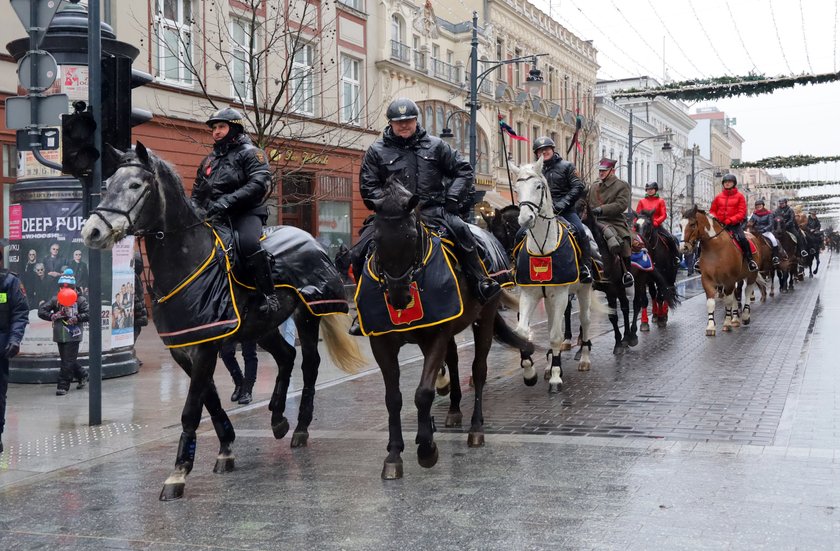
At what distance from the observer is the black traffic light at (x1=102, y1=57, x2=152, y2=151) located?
27.8ft

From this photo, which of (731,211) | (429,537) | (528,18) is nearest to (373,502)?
(429,537)

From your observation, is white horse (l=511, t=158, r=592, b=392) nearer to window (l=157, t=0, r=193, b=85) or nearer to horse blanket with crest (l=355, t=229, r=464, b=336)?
horse blanket with crest (l=355, t=229, r=464, b=336)

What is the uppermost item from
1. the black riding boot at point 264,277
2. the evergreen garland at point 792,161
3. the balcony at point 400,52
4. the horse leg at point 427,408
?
the balcony at point 400,52

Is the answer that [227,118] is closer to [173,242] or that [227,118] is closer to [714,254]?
[173,242]

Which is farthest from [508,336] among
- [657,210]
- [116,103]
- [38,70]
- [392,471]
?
[657,210]

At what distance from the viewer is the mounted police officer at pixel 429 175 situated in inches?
269

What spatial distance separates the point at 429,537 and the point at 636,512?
1.29 m

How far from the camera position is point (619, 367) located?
37.5 feet

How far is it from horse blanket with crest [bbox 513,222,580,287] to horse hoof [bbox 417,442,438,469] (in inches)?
158

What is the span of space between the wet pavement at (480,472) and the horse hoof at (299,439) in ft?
0.33

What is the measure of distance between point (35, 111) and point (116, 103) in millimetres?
816

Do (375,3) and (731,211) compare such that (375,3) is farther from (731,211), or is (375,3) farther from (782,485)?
(782,485)

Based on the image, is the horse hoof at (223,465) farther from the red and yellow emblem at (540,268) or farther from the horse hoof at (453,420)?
the red and yellow emblem at (540,268)

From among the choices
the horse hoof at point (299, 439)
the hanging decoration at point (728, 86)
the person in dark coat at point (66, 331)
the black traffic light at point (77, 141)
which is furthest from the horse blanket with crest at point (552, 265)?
the person in dark coat at point (66, 331)
